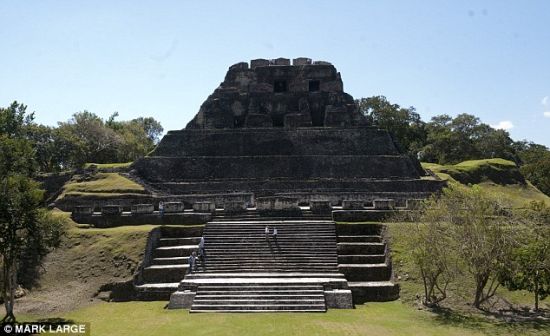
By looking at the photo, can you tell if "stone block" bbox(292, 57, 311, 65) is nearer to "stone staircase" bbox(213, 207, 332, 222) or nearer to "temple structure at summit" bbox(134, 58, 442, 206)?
"temple structure at summit" bbox(134, 58, 442, 206)

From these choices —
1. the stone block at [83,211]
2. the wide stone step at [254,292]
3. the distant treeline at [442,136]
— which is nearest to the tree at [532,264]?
the wide stone step at [254,292]

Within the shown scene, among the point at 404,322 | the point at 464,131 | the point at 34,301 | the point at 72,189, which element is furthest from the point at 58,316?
the point at 464,131

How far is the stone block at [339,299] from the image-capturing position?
14727mm

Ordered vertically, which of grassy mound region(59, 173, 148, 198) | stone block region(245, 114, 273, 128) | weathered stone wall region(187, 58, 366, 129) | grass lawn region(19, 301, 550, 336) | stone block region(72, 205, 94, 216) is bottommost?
grass lawn region(19, 301, 550, 336)

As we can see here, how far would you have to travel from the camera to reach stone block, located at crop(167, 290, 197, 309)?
14758 millimetres

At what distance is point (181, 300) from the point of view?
14844 mm

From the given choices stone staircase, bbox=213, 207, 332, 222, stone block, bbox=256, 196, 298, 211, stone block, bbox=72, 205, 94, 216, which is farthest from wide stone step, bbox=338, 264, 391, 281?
stone block, bbox=72, 205, 94, 216

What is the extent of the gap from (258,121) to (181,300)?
841 inches

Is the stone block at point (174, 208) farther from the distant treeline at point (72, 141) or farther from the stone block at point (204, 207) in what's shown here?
the distant treeline at point (72, 141)

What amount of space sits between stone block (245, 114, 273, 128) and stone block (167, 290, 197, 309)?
20911mm

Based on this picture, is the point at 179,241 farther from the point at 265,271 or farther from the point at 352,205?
the point at 352,205

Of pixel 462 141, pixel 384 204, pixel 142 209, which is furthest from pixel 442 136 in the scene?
pixel 142 209

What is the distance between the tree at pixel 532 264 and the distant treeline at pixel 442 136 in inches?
1294

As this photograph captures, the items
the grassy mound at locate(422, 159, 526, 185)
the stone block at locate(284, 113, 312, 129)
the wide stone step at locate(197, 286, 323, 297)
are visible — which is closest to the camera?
the wide stone step at locate(197, 286, 323, 297)
